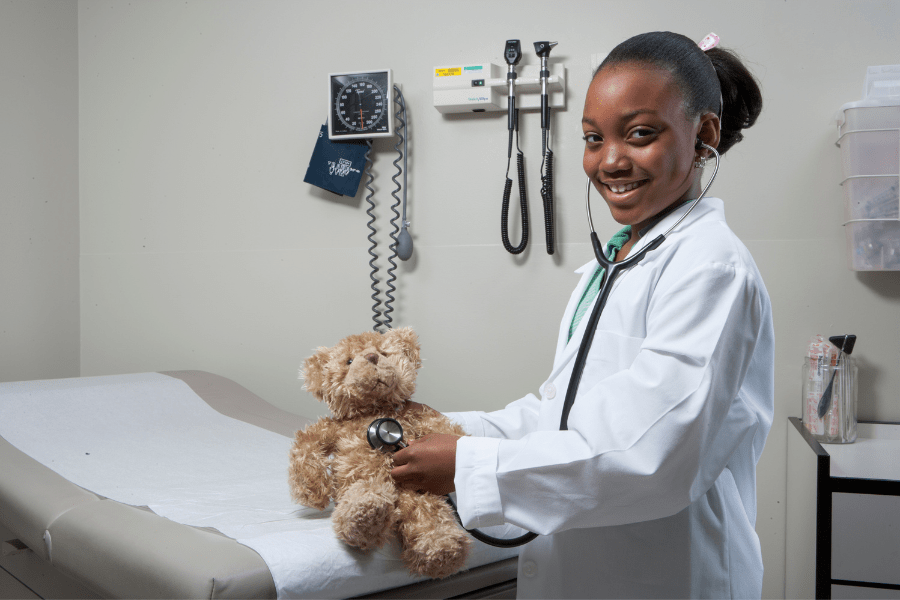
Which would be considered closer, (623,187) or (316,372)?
(623,187)

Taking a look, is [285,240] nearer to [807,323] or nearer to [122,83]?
[122,83]

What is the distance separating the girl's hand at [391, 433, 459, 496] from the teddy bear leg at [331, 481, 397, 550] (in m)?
0.05

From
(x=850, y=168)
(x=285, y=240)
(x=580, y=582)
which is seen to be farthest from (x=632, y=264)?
(x=285, y=240)

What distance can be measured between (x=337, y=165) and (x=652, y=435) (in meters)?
1.79

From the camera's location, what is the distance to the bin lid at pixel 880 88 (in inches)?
66.5

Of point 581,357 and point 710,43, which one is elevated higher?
point 710,43

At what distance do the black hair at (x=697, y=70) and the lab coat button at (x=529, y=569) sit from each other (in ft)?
2.07

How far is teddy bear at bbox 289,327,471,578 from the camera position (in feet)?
3.10

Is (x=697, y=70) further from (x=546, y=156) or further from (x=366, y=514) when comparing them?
(x=546, y=156)

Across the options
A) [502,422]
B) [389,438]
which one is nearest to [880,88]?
[502,422]

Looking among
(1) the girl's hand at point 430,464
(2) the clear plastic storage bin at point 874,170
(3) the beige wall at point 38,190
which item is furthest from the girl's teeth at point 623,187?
(3) the beige wall at point 38,190

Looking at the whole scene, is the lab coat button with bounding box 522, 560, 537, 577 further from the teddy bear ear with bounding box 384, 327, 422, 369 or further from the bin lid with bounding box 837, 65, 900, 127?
the bin lid with bounding box 837, 65, 900, 127

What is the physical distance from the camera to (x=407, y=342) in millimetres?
1133

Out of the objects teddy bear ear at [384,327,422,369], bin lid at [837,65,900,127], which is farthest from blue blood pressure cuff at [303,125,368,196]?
bin lid at [837,65,900,127]
